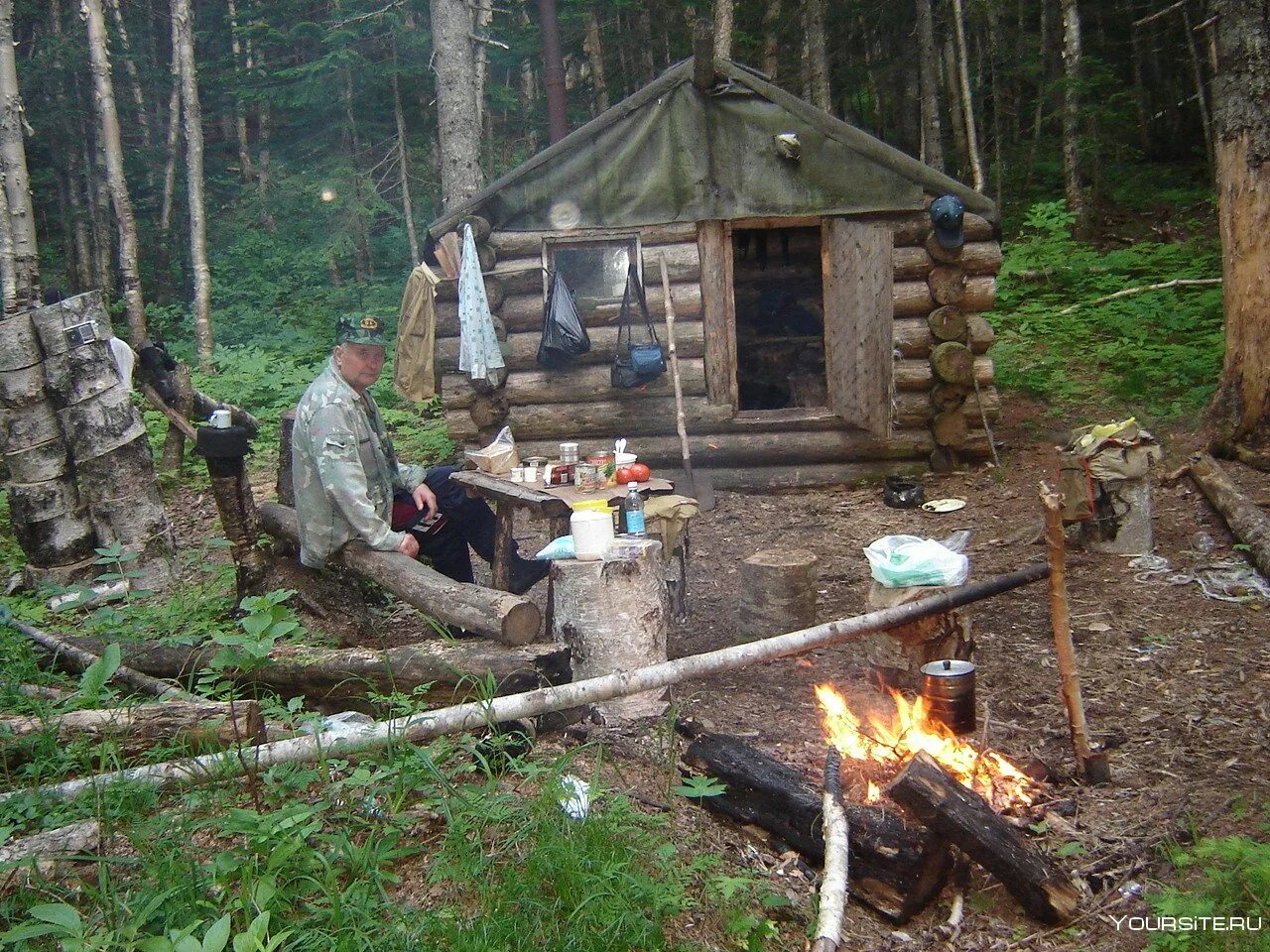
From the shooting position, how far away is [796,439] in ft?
31.4

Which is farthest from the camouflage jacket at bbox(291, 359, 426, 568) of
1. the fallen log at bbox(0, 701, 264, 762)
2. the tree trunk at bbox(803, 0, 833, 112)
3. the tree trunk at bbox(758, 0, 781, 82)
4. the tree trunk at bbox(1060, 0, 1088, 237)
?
the tree trunk at bbox(758, 0, 781, 82)

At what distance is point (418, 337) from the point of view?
9.41m

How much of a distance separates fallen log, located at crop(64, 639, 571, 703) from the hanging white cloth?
4.80 m

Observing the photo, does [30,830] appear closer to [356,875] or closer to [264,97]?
[356,875]

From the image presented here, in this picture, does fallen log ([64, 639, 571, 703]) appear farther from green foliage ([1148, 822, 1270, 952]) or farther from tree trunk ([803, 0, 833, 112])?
tree trunk ([803, 0, 833, 112])

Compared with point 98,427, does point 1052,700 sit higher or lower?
lower

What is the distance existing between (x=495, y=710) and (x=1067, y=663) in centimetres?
247

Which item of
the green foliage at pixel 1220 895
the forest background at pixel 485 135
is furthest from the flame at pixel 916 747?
the forest background at pixel 485 135

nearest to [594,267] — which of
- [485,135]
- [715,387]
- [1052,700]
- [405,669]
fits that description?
[715,387]

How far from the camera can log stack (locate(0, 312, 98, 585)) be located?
720 centimetres

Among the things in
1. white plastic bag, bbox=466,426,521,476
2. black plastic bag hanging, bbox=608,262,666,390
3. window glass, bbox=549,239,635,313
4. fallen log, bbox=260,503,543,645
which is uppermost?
window glass, bbox=549,239,635,313

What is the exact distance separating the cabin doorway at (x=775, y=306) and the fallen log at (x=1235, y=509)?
6.07 m

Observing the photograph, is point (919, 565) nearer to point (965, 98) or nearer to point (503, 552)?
point (503, 552)

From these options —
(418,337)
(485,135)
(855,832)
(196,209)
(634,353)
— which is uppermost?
(485,135)
